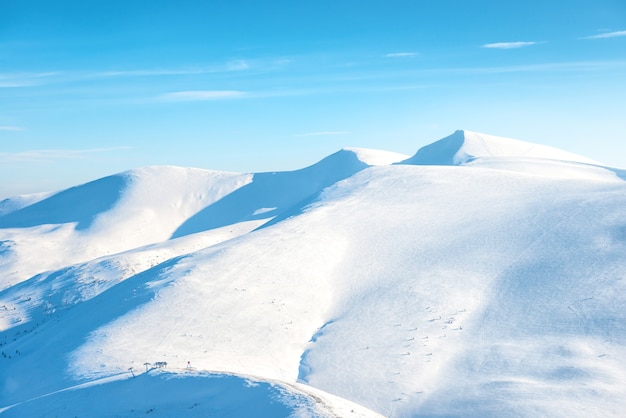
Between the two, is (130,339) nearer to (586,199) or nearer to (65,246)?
(586,199)

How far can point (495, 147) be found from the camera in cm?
8700

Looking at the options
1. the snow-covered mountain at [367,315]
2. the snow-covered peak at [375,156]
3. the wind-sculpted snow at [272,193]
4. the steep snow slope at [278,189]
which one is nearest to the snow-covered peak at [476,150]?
the snow-covered peak at [375,156]

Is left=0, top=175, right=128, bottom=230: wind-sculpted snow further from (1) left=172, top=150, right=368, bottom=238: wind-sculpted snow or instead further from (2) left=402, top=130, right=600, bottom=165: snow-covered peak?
(2) left=402, top=130, right=600, bottom=165: snow-covered peak

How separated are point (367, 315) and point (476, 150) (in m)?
60.5

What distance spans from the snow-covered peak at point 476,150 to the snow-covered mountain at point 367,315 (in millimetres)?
30806

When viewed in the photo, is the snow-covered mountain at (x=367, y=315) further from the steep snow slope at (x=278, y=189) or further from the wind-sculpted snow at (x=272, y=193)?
the steep snow slope at (x=278, y=189)

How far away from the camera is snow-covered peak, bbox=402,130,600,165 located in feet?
268

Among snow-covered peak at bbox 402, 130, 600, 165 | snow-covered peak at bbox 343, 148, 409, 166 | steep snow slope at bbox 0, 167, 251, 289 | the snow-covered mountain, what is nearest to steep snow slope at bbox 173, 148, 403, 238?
snow-covered peak at bbox 343, 148, 409, 166

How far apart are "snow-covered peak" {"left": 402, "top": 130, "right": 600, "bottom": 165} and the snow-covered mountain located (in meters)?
30.8

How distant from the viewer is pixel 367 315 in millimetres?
28234

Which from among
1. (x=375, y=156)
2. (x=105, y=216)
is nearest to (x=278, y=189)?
(x=375, y=156)

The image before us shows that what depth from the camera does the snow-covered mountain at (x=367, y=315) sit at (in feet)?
63.2

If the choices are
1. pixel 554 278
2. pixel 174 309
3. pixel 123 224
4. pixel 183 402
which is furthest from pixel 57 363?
pixel 123 224

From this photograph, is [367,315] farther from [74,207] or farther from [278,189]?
[74,207]
